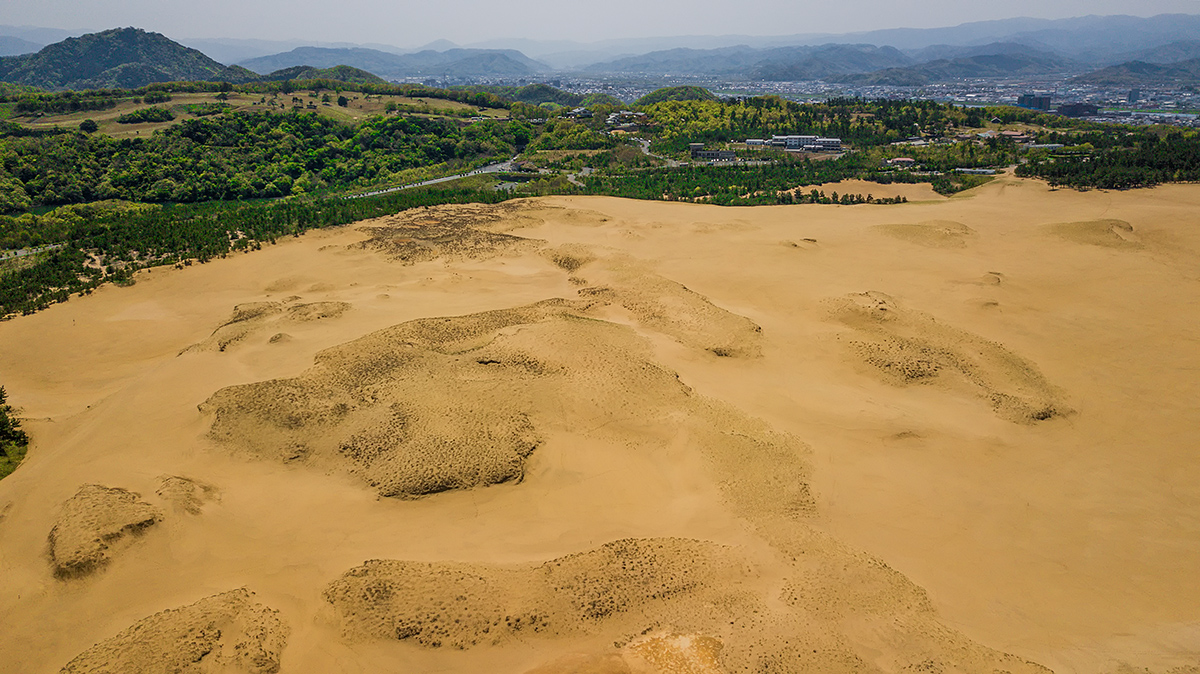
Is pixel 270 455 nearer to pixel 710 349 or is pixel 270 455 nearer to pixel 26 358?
pixel 710 349

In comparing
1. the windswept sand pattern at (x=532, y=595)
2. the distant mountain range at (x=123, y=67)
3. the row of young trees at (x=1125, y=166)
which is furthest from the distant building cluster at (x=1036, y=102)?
the distant mountain range at (x=123, y=67)

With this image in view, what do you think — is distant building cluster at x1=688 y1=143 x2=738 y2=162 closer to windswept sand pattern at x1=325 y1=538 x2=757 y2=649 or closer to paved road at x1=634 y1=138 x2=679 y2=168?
paved road at x1=634 y1=138 x2=679 y2=168

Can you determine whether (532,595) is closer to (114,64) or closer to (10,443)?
(10,443)

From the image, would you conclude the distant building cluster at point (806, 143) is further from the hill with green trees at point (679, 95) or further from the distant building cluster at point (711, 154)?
the hill with green trees at point (679, 95)

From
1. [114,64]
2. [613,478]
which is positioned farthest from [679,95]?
[114,64]

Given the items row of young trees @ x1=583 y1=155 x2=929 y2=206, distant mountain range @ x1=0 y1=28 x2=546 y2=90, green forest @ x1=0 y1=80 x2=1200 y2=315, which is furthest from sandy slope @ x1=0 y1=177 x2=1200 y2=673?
distant mountain range @ x1=0 y1=28 x2=546 y2=90

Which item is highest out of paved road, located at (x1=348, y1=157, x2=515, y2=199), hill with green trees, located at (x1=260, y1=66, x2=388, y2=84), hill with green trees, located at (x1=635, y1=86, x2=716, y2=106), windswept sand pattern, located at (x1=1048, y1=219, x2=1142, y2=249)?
hill with green trees, located at (x1=260, y1=66, x2=388, y2=84)
